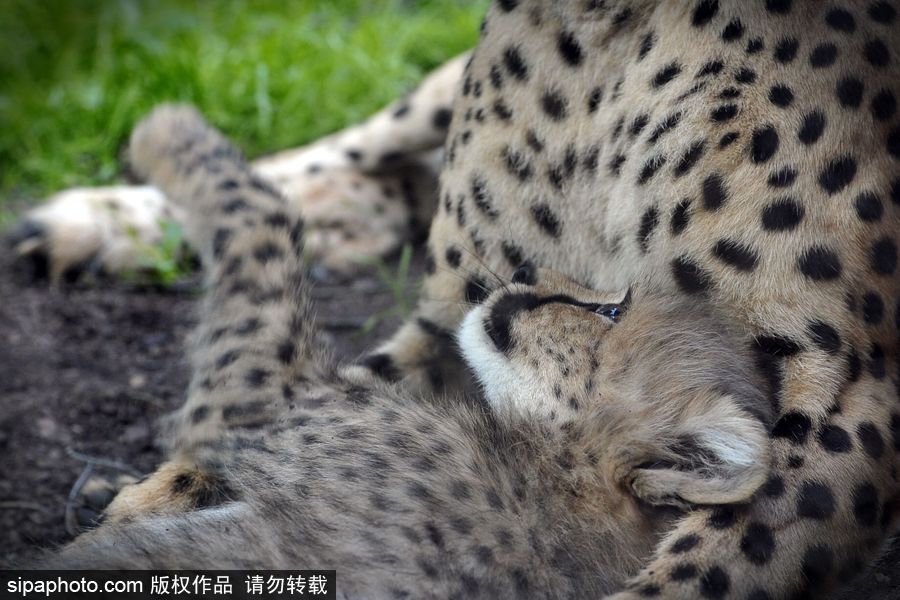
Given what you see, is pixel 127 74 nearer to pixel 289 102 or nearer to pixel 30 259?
pixel 289 102

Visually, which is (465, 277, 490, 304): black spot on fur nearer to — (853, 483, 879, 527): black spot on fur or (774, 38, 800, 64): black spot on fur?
(774, 38, 800, 64): black spot on fur

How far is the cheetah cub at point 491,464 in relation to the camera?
2.10 meters

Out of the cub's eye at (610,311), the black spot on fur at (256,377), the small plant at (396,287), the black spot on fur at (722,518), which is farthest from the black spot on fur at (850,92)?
the small plant at (396,287)

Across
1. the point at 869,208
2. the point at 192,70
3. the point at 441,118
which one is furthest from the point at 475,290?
the point at 192,70

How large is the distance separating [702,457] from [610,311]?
1.29 ft

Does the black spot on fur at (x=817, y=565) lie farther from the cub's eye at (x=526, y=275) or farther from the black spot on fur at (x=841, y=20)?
the black spot on fur at (x=841, y=20)

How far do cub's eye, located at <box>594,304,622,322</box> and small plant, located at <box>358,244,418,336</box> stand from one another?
4.16 feet

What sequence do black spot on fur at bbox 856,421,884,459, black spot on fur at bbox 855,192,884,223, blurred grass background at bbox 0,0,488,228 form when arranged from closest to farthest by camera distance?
1. black spot on fur at bbox 856,421,884,459
2. black spot on fur at bbox 855,192,884,223
3. blurred grass background at bbox 0,0,488,228

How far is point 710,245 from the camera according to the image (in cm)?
233

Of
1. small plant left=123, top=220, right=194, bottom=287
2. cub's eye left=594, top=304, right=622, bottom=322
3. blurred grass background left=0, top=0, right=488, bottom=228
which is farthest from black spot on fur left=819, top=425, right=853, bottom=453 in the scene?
blurred grass background left=0, top=0, right=488, bottom=228

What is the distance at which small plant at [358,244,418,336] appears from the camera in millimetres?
3705

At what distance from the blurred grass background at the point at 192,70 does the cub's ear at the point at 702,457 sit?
2.93 m

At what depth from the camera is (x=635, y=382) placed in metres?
2.29

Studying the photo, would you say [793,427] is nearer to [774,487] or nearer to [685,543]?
[774,487]
